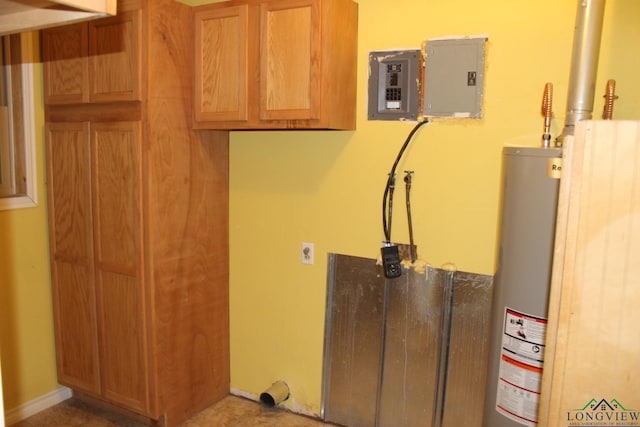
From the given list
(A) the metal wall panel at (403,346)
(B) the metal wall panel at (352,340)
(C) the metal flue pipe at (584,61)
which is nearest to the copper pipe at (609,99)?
(C) the metal flue pipe at (584,61)

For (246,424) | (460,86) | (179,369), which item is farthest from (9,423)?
(460,86)

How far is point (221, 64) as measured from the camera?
2430 mm

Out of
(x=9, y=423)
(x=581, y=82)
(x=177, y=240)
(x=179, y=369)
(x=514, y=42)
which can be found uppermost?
(x=514, y=42)

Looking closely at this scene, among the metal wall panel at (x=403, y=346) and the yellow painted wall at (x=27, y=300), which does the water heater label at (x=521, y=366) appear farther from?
the yellow painted wall at (x=27, y=300)

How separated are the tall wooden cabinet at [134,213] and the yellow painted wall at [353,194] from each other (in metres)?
0.14

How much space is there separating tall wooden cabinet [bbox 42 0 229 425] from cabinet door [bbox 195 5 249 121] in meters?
0.08

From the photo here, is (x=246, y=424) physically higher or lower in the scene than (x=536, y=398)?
lower

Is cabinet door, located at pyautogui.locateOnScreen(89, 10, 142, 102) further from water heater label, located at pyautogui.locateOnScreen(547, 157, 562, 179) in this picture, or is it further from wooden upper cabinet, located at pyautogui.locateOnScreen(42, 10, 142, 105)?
water heater label, located at pyautogui.locateOnScreen(547, 157, 562, 179)

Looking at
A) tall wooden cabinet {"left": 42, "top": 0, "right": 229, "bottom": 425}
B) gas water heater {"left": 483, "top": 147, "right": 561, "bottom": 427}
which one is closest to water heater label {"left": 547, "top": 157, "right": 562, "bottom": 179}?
gas water heater {"left": 483, "top": 147, "right": 561, "bottom": 427}

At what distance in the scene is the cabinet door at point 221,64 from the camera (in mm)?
2352

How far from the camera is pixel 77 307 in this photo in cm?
274

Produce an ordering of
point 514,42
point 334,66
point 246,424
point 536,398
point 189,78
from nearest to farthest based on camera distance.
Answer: point 536,398 → point 514,42 → point 334,66 → point 189,78 → point 246,424

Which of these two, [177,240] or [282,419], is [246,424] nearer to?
[282,419]

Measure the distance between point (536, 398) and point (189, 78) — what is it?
2132mm
